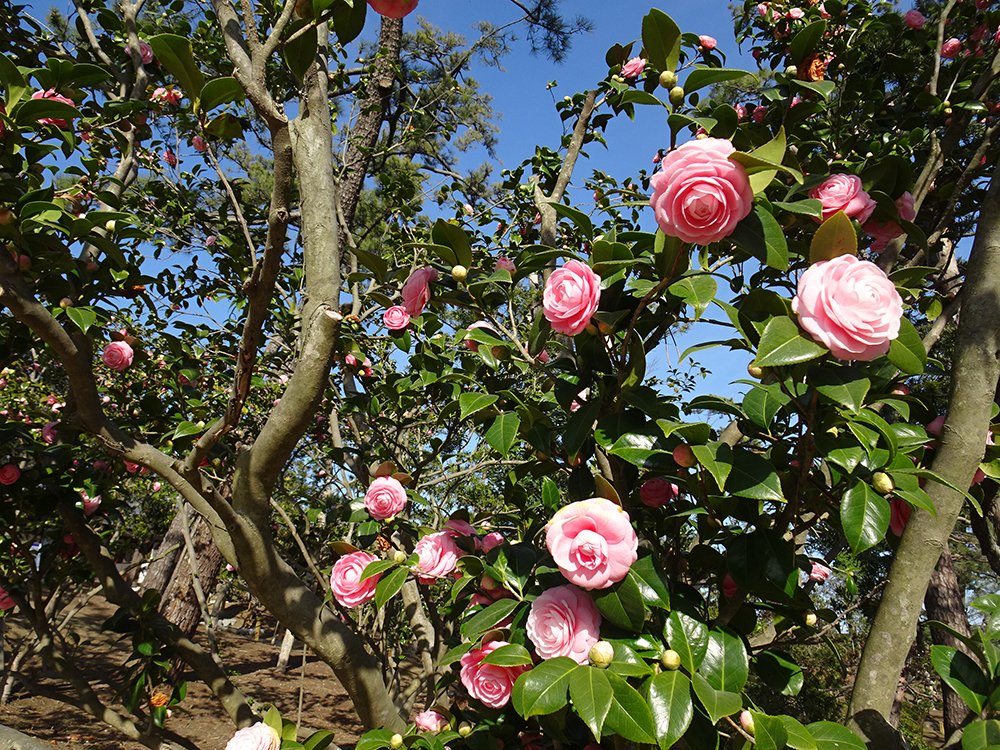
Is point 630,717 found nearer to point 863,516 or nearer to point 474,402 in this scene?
point 863,516

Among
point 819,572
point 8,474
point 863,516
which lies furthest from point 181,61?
point 8,474

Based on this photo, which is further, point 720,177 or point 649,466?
point 649,466

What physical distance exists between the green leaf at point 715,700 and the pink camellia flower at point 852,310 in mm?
443

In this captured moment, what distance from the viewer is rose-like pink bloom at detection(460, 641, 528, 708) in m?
0.97

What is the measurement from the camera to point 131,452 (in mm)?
1242

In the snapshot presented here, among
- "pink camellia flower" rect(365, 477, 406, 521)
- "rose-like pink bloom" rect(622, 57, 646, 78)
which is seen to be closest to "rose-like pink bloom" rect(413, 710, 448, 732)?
"pink camellia flower" rect(365, 477, 406, 521)

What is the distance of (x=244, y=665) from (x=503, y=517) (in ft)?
22.4

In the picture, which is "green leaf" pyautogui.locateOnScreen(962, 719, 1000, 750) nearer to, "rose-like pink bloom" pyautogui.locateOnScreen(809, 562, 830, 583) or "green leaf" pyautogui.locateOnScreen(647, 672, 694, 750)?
"green leaf" pyautogui.locateOnScreen(647, 672, 694, 750)

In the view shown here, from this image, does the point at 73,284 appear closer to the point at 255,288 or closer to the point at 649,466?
the point at 255,288

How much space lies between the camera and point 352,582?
1311 millimetres

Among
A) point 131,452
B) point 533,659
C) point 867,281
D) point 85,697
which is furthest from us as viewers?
point 85,697

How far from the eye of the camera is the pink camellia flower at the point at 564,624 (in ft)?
2.75

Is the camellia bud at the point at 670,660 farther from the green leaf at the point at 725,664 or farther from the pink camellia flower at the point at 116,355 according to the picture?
the pink camellia flower at the point at 116,355

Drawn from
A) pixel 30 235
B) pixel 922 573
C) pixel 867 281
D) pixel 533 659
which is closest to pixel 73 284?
pixel 30 235
